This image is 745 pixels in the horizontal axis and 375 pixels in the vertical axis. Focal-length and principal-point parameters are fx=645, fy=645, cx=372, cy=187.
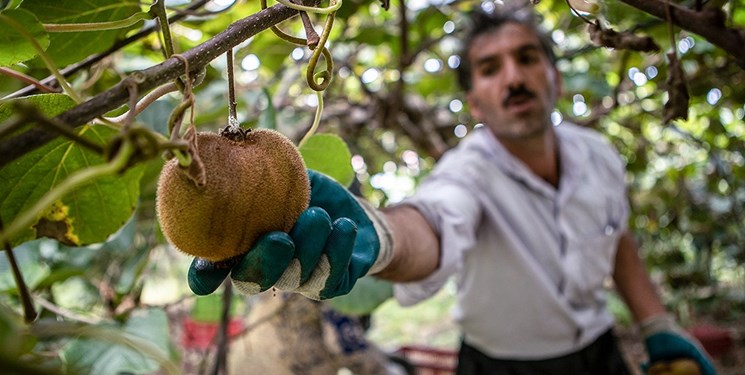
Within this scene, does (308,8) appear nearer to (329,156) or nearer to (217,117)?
(329,156)

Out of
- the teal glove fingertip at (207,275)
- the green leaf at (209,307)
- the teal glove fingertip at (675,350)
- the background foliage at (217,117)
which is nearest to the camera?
the background foliage at (217,117)

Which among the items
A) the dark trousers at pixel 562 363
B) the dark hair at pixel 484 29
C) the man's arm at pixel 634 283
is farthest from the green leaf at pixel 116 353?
the man's arm at pixel 634 283

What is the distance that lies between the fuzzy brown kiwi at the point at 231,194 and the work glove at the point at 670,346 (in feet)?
4.91

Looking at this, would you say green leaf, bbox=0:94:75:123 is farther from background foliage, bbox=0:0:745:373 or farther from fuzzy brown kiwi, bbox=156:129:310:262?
fuzzy brown kiwi, bbox=156:129:310:262

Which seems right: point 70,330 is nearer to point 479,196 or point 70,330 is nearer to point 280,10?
point 280,10

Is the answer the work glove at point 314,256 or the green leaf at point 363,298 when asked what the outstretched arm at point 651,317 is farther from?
the work glove at point 314,256

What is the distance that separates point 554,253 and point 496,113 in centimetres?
42

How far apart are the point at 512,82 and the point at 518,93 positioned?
0.03 m

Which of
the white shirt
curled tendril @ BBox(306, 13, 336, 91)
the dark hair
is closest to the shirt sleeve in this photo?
the white shirt

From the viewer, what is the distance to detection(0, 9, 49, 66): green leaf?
0.52 meters

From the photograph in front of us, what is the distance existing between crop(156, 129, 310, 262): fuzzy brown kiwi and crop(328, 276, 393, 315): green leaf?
2.59 ft

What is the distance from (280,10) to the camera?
486 millimetres

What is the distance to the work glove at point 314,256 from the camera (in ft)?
1.72

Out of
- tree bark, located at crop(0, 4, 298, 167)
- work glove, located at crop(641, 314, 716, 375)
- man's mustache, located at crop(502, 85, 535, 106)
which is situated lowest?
work glove, located at crop(641, 314, 716, 375)
